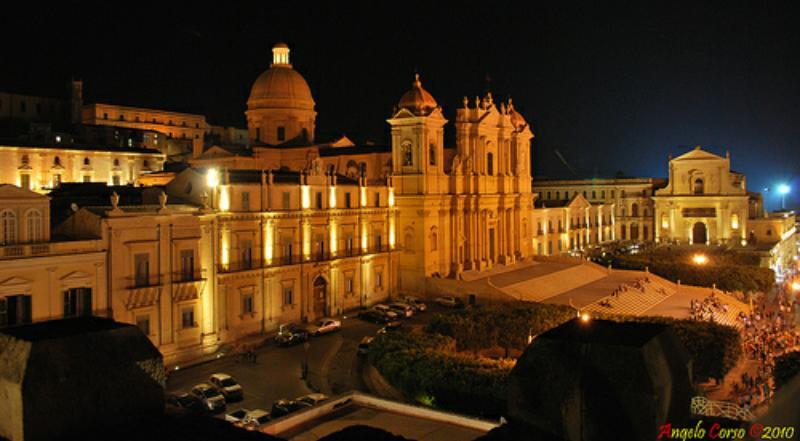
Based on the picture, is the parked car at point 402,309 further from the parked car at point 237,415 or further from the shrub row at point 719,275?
the shrub row at point 719,275

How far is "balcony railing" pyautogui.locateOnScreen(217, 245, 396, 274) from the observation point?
37569mm

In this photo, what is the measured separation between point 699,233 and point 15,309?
267 feet

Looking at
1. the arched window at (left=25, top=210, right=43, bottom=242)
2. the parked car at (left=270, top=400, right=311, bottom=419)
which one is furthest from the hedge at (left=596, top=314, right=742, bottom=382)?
the arched window at (left=25, top=210, right=43, bottom=242)

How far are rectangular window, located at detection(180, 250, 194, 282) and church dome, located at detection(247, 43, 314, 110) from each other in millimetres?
28173

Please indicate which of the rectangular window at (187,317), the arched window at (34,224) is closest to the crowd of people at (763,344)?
the rectangular window at (187,317)

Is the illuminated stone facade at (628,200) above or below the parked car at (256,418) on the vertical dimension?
above

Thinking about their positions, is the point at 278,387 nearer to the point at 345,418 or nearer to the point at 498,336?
the point at 345,418

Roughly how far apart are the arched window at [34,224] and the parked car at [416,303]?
2490 centimetres

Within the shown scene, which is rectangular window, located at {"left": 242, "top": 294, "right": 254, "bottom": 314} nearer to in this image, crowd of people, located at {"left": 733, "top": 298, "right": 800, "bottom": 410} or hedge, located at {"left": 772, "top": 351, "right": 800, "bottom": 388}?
crowd of people, located at {"left": 733, "top": 298, "right": 800, "bottom": 410}

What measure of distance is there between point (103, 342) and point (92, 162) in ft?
201

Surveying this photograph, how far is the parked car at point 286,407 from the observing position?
25.8 m

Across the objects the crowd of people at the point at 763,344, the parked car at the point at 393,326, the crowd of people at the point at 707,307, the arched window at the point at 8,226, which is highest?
the arched window at the point at 8,226

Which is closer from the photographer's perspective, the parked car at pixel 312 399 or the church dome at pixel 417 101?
the parked car at pixel 312 399

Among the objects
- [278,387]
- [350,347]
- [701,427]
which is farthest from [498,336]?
[701,427]
